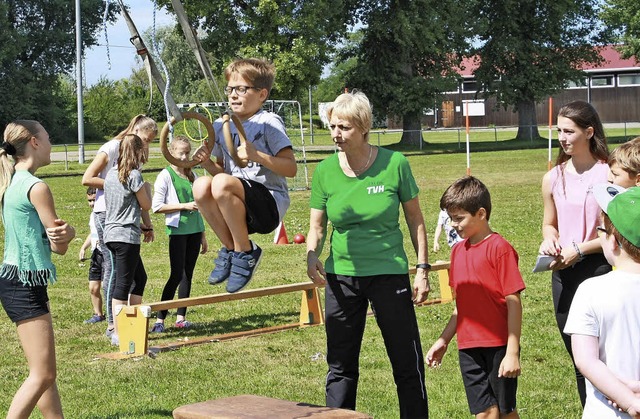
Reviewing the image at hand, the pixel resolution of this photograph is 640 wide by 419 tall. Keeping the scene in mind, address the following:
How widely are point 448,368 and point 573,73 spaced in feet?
154

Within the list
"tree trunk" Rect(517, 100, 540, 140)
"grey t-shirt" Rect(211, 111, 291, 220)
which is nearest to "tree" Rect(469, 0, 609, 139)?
"tree trunk" Rect(517, 100, 540, 140)

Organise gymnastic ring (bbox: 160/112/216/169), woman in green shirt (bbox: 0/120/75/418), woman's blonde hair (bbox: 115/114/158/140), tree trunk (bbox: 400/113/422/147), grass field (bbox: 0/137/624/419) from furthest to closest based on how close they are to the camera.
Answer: tree trunk (bbox: 400/113/422/147), woman's blonde hair (bbox: 115/114/158/140), grass field (bbox: 0/137/624/419), woman in green shirt (bbox: 0/120/75/418), gymnastic ring (bbox: 160/112/216/169)

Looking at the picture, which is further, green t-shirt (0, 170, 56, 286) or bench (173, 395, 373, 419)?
green t-shirt (0, 170, 56, 286)

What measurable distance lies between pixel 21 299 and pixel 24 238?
0.34m

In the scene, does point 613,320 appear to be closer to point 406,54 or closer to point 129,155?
point 129,155

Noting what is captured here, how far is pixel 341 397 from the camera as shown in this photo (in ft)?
17.6

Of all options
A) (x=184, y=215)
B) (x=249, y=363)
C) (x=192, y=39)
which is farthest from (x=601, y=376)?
(x=184, y=215)

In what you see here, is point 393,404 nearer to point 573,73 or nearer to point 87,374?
point 87,374

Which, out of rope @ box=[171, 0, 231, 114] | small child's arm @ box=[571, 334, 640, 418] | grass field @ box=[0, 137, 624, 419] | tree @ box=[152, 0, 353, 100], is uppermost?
tree @ box=[152, 0, 353, 100]

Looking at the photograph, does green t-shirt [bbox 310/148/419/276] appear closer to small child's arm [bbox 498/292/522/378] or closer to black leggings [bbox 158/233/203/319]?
small child's arm [bbox 498/292/522/378]

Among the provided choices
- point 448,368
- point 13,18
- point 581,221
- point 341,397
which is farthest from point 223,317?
point 13,18

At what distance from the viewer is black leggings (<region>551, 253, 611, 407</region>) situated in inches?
202

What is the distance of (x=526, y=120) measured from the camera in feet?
173

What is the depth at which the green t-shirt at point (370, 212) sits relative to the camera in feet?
17.0
